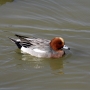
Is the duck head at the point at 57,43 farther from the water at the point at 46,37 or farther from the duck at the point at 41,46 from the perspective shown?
the water at the point at 46,37

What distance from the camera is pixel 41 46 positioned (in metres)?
10.3

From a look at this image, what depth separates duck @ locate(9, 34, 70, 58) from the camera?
10.2 m

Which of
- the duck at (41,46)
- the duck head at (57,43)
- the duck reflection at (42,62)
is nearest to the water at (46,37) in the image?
the duck reflection at (42,62)

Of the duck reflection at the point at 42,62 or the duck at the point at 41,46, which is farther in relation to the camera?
the duck at the point at 41,46

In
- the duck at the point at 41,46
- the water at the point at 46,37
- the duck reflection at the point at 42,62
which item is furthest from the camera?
the duck at the point at 41,46

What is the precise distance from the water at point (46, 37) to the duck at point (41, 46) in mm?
152

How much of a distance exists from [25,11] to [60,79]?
4.66 metres

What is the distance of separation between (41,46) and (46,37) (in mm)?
1031

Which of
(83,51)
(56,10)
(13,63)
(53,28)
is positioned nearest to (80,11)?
(56,10)

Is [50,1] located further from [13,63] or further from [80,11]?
[13,63]

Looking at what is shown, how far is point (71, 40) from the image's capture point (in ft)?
36.3

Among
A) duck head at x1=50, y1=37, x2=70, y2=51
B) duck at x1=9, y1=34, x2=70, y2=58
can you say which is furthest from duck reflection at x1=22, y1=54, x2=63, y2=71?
duck head at x1=50, y1=37, x2=70, y2=51

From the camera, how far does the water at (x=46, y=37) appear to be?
28.3 feet

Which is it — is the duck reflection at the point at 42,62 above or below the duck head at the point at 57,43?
below
